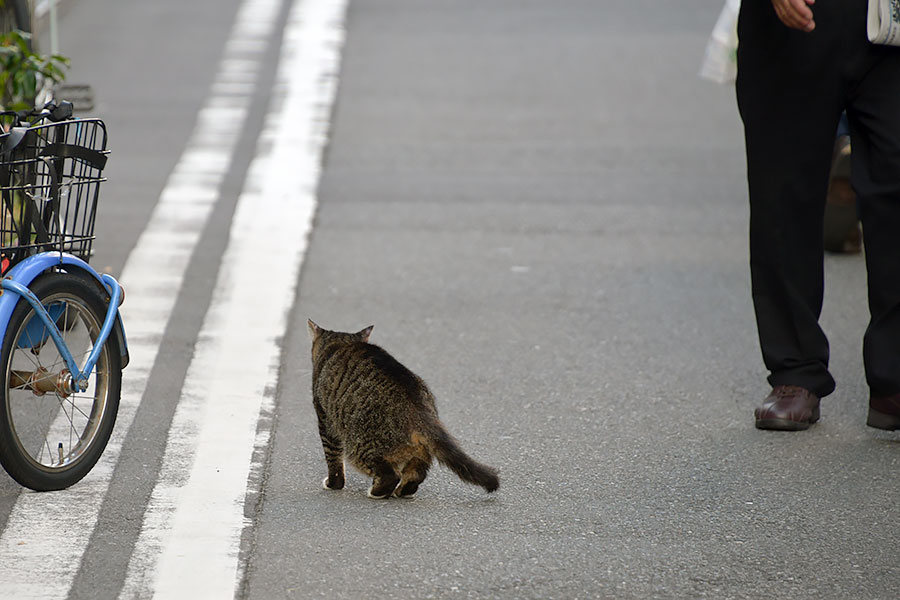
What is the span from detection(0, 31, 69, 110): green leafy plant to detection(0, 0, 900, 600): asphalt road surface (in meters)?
0.89

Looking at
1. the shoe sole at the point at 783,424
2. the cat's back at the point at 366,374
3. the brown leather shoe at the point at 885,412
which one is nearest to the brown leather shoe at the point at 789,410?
the shoe sole at the point at 783,424

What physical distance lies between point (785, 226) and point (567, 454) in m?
1.13

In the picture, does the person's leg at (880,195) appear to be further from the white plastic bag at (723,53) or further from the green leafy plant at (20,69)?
the green leafy plant at (20,69)

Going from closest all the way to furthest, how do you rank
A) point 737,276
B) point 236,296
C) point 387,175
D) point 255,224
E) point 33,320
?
point 33,320
point 236,296
point 737,276
point 255,224
point 387,175

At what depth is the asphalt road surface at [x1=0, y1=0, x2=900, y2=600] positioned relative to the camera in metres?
3.69

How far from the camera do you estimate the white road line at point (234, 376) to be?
3.64m

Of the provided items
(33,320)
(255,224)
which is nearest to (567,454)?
(33,320)

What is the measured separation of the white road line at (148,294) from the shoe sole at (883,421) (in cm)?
256

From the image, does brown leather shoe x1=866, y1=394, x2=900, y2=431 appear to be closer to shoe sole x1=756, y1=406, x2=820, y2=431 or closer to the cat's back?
shoe sole x1=756, y1=406, x2=820, y2=431

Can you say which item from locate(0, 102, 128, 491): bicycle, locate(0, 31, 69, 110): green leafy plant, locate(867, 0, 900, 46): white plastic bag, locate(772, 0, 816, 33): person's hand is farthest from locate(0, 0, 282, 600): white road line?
locate(867, 0, 900, 46): white plastic bag

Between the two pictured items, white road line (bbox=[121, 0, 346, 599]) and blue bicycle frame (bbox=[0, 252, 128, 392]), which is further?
blue bicycle frame (bbox=[0, 252, 128, 392])

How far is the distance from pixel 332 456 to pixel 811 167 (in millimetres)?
1949

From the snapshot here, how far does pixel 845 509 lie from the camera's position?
13.4 ft

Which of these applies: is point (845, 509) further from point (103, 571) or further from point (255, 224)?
point (255, 224)
